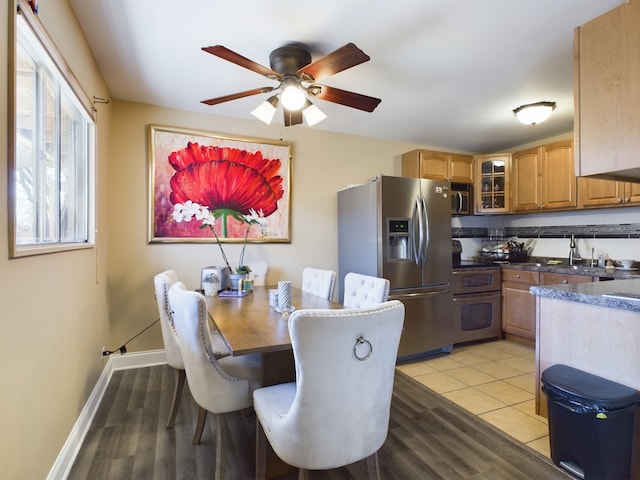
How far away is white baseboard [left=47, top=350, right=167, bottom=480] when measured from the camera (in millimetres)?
1576

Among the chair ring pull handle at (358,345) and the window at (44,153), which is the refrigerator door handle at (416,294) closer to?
the chair ring pull handle at (358,345)

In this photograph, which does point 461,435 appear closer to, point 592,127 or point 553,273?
point 592,127

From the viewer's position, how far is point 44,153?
5.10 ft

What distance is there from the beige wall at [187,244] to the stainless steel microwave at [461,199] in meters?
1.10

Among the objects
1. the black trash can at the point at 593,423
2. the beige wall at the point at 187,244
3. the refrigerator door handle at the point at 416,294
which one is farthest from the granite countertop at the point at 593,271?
the beige wall at the point at 187,244

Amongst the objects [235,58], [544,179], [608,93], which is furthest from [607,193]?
[235,58]

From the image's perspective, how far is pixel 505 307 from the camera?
371 centimetres

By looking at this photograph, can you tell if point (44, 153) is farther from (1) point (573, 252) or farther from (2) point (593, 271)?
(1) point (573, 252)

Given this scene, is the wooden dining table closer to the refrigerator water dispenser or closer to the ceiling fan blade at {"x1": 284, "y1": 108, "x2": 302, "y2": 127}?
the refrigerator water dispenser

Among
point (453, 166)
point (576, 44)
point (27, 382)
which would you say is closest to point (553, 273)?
point (453, 166)

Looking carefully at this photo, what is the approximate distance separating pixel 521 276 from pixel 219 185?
10.9 feet

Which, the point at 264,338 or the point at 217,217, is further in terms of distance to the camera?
the point at 217,217

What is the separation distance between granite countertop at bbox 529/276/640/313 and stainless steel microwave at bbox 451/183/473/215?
2113 millimetres

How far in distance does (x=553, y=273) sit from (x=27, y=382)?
4.00m
